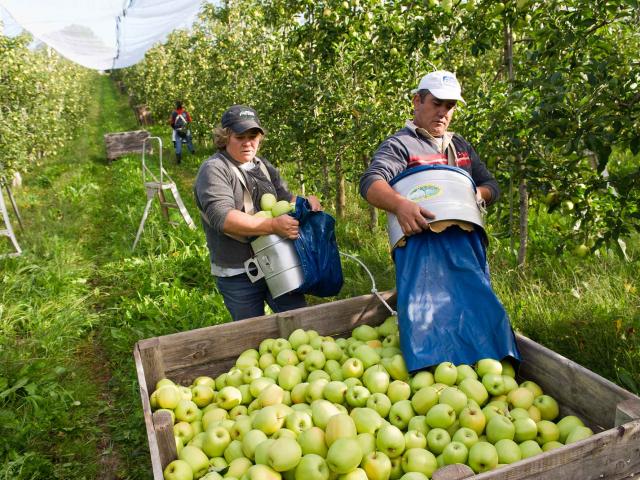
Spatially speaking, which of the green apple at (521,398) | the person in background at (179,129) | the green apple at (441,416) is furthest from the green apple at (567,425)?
the person in background at (179,129)

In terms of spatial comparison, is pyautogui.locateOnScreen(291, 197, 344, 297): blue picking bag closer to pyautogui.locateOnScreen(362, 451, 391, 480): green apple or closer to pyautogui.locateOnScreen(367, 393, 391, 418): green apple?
pyautogui.locateOnScreen(367, 393, 391, 418): green apple

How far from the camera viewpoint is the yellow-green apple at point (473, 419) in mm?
1727

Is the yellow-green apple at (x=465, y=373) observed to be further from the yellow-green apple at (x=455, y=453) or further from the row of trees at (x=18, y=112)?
the row of trees at (x=18, y=112)

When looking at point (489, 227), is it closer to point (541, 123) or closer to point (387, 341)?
point (541, 123)

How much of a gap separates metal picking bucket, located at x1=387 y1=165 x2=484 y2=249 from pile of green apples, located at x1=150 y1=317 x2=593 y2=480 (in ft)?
1.85

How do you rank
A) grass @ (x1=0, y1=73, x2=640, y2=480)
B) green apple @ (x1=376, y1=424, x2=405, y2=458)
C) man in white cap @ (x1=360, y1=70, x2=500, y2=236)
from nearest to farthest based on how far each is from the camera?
1. green apple @ (x1=376, y1=424, x2=405, y2=458)
2. man in white cap @ (x1=360, y1=70, x2=500, y2=236)
3. grass @ (x1=0, y1=73, x2=640, y2=480)

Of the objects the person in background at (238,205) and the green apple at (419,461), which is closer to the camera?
the green apple at (419,461)

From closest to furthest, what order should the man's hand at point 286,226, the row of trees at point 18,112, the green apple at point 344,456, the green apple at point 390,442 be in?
the green apple at point 344,456
the green apple at point 390,442
the man's hand at point 286,226
the row of trees at point 18,112

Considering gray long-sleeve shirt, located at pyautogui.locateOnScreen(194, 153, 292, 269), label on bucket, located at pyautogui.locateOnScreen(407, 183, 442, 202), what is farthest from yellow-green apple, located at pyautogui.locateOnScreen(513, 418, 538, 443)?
gray long-sleeve shirt, located at pyautogui.locateOnScreen(194, 153, 292, 269)

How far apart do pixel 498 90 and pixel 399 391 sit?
8.86ft

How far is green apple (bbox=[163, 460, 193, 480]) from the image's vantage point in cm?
160

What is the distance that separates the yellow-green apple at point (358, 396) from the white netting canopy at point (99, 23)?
5.11 meters

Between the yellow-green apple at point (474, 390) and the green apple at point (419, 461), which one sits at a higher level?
the yellow-green apple at point (474, 390)

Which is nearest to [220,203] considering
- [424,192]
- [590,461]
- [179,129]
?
[424,192]
